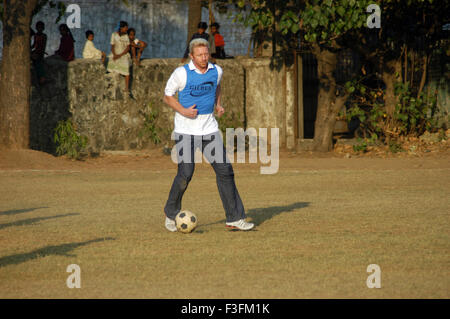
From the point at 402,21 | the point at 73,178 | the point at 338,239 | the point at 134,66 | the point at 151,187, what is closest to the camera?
the point at 338,239

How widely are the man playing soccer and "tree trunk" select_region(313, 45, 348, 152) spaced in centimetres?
1078

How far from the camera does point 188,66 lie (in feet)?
26.7

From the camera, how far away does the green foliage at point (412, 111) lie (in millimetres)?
18078

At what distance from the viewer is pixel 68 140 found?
18.6 meters

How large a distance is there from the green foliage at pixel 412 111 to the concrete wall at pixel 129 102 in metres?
3.16

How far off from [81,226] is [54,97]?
1094 cm

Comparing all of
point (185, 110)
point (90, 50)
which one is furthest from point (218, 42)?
point (185, 110)

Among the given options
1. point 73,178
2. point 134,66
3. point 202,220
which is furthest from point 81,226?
point 134,66

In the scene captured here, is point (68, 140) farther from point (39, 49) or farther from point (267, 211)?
point (267, 211)

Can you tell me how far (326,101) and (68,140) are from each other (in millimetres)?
6464

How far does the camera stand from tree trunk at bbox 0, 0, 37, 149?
1738 centimetres

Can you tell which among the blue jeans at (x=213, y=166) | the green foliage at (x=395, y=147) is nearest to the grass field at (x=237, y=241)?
the blue jeans at (x=213, y=166)

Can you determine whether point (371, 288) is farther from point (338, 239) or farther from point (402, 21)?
point (402, 21)

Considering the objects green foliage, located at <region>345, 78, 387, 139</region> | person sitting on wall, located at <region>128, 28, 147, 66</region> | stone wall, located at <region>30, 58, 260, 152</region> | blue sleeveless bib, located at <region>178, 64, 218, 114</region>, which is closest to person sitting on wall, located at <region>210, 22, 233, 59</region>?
stone wall, located at <region>30, 58, 260, 152</region>
